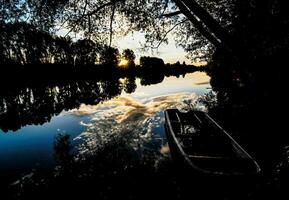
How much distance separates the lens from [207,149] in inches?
506

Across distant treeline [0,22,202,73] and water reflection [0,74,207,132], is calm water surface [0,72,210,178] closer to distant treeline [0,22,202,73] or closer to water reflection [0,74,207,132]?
water reflection [0,74,207,132]

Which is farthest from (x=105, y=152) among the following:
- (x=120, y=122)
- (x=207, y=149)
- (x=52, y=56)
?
(x=52, y=56)

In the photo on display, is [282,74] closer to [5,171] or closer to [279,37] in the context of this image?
[279,37]

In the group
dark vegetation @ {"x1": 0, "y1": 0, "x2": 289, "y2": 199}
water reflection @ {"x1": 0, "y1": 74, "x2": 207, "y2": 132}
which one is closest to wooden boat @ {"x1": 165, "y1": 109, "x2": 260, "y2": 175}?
dark vegetation @ {"x1": 0, "y1": 0, "x2": 289, "y2": 199}

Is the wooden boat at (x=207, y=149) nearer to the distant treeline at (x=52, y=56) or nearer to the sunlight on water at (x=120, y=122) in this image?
the sunlight on water at (x=120, y=122)

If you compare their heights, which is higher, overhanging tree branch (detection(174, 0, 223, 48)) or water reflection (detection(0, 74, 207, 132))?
overhanging tree branch (detection(174, 0, 223, 48))

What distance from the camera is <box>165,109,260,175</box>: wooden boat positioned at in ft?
32.0

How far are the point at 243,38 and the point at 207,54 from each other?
23.0 metres

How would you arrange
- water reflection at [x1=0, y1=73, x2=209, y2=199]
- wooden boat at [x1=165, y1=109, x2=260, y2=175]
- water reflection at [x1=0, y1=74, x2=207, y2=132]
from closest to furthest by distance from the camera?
wooden boat at [x1=165, y1=109, x2=260, y2=175], water reflection at [x1=0, y1=73, x2=209, y2=199], water reflection at [x1=0, y1=74, x2=207, y2=132]

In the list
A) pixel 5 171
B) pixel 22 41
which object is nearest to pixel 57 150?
pixel 5 171

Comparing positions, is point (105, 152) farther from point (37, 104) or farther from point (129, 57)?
point (129, 57)

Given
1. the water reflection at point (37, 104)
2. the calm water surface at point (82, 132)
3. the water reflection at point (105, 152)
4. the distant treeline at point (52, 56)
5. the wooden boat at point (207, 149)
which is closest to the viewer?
the wooden boat at point (207, 149)

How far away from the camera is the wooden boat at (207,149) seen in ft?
32.0

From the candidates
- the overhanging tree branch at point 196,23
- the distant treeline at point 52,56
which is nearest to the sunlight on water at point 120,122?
the overhanging tree branch at point 196,23
